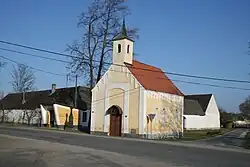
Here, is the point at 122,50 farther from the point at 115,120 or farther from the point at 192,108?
the point at 192,108

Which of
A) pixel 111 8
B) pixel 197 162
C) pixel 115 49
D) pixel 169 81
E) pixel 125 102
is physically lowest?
pixel 197 162

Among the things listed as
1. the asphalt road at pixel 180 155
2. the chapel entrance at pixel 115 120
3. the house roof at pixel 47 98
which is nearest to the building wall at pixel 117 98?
the chapel entrance at pixel 115 120

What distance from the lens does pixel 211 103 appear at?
268 feet

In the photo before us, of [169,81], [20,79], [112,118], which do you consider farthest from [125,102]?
[20,79]

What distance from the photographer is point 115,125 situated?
120 feet

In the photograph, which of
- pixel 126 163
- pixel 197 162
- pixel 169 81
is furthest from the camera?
pixel 169 81

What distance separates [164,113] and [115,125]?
6.00 m

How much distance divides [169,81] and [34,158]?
100 feet

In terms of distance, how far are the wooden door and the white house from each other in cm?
3038

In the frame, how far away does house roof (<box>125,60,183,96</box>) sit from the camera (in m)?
36.6

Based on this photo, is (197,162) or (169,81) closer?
(197,162)

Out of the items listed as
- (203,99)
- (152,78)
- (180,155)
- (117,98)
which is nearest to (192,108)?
(203,99)

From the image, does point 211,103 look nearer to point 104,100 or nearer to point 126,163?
point 104,100

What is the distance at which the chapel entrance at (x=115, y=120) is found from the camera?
3628 centimetres
